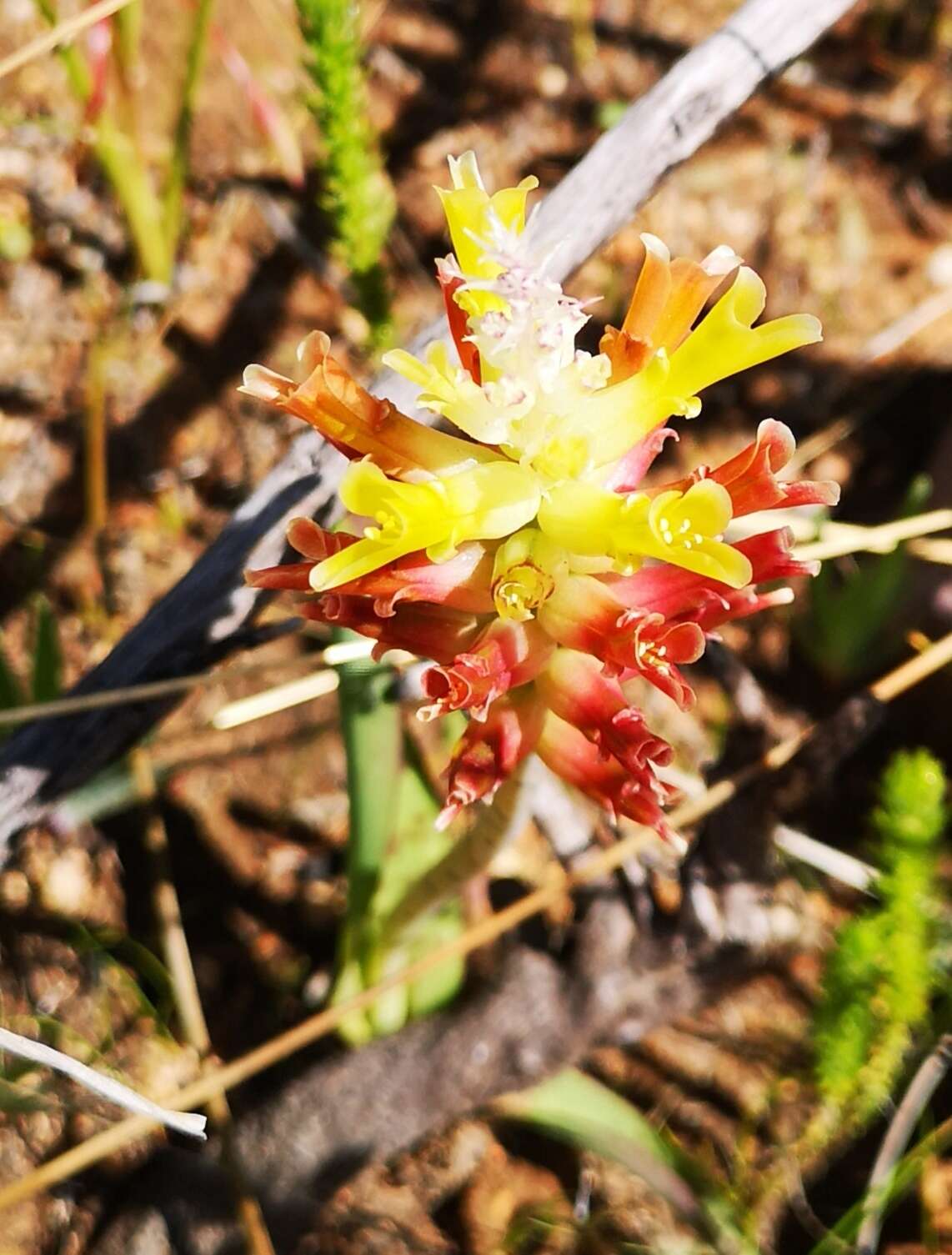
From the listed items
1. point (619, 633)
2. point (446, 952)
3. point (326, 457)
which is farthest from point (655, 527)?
point (446, 952)

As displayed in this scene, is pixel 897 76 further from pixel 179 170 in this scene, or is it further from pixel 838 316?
pixel 179 170

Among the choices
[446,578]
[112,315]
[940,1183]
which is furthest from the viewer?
[112,315]

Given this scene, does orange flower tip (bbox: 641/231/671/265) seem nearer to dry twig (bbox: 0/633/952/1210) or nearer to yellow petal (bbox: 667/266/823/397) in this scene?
yellow petal (bbox: 667/266/823/397)

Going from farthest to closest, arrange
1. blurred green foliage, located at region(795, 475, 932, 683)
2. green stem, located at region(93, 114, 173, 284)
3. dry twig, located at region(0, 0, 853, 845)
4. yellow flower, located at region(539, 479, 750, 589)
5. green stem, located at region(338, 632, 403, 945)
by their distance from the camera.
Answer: green stem, located at region(93, 114, 173, 284) < blurred green foliage, located at region(795, 475, 932, 683) < green stem, located at region(338, 632, 403, 945) < dry twig, located at region(0, 0, 853, 845) < yellow flower, located at region(539, 479, 750, 589)

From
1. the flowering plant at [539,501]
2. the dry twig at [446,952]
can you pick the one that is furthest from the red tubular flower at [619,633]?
the dry twig at [446,952]

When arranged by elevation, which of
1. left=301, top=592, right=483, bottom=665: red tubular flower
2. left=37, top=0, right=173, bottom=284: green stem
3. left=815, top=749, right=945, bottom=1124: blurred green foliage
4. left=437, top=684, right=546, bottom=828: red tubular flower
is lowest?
left=815, top=749, right=945, bottom=1124: blurred green foliage

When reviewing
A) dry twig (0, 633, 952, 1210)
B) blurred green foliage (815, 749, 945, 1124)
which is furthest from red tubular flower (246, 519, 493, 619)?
blurred green foliage (815, 749, 945, 1124)

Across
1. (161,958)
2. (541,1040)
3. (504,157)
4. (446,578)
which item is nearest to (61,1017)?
(161,958)
